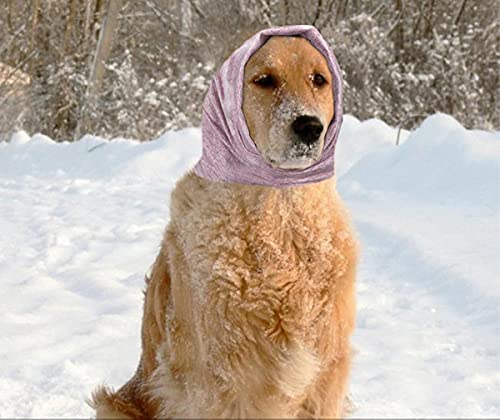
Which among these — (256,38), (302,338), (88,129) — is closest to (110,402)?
(302,338)

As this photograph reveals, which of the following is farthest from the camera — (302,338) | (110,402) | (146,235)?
(146,235)

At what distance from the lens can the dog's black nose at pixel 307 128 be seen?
251 centimetres

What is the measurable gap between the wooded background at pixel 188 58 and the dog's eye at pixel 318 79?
1134 centimetres

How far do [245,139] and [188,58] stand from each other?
15.2 m

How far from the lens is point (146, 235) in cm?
673

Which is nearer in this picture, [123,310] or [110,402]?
[110,402]

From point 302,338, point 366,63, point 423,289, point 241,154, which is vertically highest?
point 241,154

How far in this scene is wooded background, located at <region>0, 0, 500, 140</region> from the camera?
15164mm

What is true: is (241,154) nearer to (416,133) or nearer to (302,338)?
(302,338)

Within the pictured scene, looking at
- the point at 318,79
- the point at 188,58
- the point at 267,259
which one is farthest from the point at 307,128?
the point at 188,58

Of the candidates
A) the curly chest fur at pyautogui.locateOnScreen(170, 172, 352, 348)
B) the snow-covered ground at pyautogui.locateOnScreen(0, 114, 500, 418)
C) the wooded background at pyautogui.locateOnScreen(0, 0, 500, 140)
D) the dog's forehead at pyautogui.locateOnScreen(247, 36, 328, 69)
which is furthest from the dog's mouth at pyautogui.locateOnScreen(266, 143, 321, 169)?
the wooded background at pyautogui.locateOnScreen(0, 0, 500, 140)

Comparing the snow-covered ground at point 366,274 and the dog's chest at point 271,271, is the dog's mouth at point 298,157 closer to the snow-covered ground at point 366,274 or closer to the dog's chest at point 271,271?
the dog's chest at point 271,271

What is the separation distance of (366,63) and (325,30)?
1.04m

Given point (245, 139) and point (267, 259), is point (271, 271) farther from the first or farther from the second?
point (245, 139)
